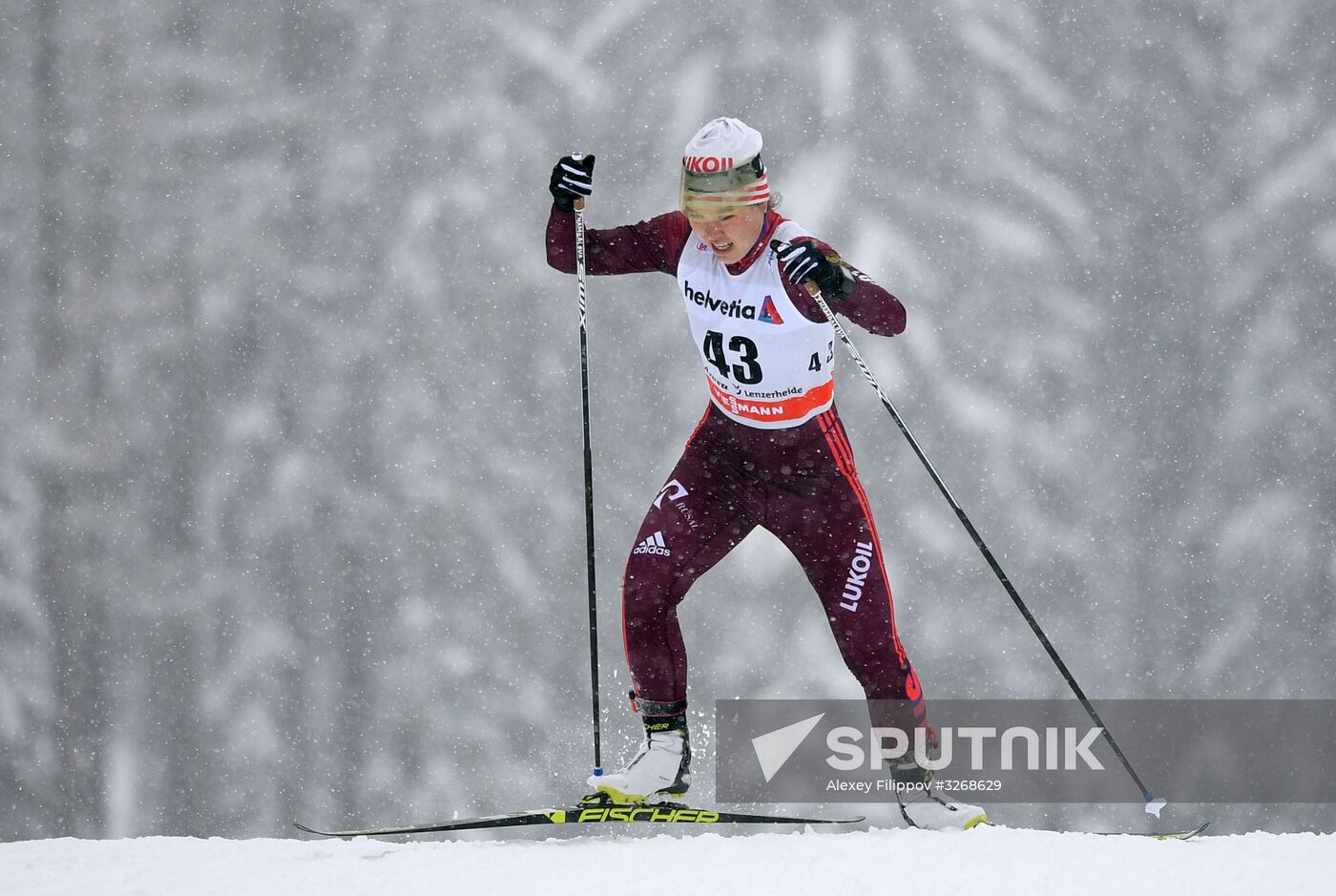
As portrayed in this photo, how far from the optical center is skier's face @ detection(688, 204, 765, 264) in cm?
322

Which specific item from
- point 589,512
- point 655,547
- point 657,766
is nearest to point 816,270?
point 655,547

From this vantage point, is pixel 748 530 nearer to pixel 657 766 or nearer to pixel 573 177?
pixel 657 766

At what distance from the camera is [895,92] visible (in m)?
8.37

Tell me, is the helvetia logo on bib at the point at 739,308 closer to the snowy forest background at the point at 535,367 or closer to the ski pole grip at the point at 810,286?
the ski pole grip at the point at 810,286

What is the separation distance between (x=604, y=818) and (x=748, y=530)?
921 mm

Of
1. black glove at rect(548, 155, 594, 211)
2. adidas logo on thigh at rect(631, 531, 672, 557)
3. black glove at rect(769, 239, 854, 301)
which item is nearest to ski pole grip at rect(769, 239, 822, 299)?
black glove at rect(769, 239, 854, 301)

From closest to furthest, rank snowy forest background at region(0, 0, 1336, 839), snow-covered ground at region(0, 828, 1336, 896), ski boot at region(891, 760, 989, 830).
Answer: snow-covered ground at region(0, 828, 1336, 896) → ski boot at region(891, 760, 989, 830) → snowy forest background at region(0, 0, 1336, 839)

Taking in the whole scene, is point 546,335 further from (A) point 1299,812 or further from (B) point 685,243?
(A) point 1299,812

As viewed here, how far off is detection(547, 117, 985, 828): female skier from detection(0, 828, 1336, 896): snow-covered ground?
291mm

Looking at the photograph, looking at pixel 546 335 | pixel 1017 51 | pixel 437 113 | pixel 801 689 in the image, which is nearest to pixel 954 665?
pixel 801 689

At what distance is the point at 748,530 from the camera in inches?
139

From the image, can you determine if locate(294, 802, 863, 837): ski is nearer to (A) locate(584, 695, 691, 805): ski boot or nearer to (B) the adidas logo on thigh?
(A) locate(584, 695, 691, 805): ski boot

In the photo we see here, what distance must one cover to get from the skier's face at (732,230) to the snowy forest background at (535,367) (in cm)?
495

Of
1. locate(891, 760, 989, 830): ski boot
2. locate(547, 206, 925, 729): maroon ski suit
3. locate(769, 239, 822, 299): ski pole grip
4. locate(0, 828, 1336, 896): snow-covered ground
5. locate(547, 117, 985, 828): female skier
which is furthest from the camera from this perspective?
locate(891, 760, 989, 830): ski boot
